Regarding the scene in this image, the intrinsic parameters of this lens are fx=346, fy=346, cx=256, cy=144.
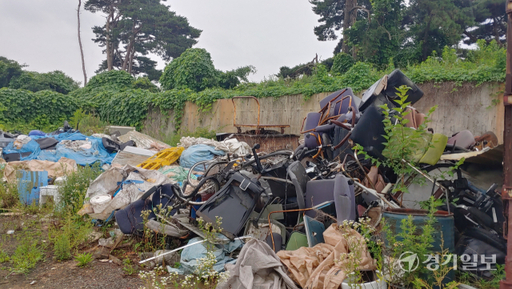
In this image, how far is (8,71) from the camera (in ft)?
86.9

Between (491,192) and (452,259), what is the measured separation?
38.0 inches

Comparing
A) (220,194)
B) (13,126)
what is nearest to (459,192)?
(220,194)

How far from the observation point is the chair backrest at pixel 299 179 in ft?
11.3

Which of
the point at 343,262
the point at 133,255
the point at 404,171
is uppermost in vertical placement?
the point at 404,171

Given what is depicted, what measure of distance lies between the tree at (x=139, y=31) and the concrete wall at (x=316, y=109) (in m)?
16.8

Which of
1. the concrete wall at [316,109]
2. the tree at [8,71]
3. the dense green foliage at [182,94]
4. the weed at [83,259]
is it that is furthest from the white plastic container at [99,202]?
the tree at [8,71]

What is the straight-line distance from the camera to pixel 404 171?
2975 millimetres

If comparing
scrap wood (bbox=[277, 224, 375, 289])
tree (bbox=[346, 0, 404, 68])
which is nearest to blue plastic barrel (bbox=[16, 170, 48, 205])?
scrap wood (bbox=[277, 224, 375, 289])

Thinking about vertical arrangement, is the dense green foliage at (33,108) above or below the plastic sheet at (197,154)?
above

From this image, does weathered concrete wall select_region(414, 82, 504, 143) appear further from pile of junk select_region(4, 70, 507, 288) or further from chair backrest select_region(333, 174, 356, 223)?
chair backrest select_region(333, 174, 356, 223)

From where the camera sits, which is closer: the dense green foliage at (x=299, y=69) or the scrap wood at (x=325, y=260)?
the scrap wood at (x=325, y=260)

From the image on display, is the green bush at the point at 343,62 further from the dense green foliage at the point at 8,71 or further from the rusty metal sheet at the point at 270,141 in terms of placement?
the dense green foliage at the point at 8,71

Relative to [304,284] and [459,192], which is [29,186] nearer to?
[304,284]

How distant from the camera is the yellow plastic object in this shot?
6.19 m
